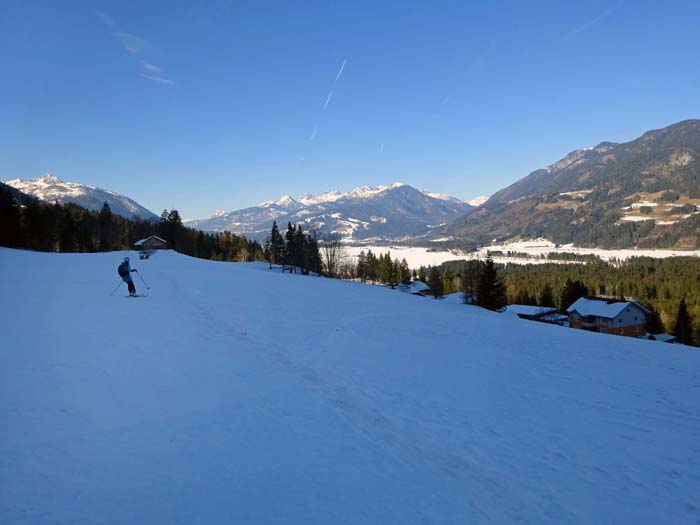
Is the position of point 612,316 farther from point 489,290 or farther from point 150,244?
point 150,244

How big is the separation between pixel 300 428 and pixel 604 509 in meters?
5.20

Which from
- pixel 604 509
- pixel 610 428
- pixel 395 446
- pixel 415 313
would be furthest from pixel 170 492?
pixel 415 313

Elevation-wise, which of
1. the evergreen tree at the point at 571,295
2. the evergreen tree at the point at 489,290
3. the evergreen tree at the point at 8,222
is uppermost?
the evergreen tree at the point at 8,222

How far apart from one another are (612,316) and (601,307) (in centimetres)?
351

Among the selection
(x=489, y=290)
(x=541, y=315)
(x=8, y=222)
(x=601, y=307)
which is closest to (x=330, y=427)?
(x=489, y=290)

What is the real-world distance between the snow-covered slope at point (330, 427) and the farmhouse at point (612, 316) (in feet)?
195

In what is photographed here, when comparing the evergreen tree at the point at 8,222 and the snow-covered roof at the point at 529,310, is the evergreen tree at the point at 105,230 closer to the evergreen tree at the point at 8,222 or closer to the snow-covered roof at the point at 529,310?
the evergreen tree at the point at 8,222

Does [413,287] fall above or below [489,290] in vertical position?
below

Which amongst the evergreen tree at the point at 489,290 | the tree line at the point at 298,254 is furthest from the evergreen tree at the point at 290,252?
the evergreen tree at the point at 489,290

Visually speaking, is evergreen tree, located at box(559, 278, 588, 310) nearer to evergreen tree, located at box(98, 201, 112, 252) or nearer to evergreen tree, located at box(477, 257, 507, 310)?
evergreen tree, located at box(477, 257, 507, 310)

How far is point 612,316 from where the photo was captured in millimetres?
64312

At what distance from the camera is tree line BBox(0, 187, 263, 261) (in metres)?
68.4

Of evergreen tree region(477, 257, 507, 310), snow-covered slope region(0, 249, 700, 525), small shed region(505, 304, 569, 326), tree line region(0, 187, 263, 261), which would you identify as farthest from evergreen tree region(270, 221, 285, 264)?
snow-covered slope region(0, 249, 700, 525)

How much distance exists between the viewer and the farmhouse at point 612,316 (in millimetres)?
65000
